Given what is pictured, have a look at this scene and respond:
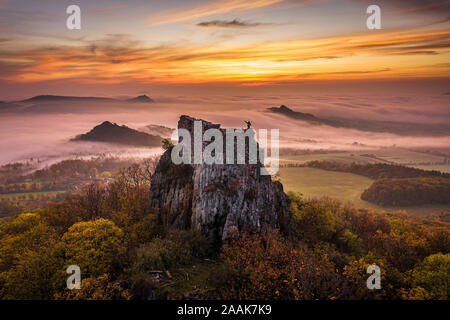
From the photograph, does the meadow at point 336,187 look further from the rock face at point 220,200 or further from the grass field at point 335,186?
the rock face at point 220,200

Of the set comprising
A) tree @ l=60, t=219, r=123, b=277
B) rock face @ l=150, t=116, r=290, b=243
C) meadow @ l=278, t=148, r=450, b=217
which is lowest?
meadow @ l=278, t=148, r=450, b=217

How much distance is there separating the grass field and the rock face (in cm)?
9127

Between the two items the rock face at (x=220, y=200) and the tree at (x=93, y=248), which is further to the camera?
the rock face at (x=220, y=200)

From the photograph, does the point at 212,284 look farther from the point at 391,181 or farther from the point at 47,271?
the point at 391,181

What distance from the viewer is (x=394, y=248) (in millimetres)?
30656

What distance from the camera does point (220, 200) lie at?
2614 centimetres

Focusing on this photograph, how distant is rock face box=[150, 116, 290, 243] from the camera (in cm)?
2581

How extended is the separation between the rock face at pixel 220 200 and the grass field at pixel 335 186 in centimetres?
9127

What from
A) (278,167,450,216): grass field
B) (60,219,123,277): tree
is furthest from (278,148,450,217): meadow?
(60,219,123,277): tree

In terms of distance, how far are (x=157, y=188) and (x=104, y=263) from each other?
1263cm

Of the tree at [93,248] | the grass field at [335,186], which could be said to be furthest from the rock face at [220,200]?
the grass field at [335,186]

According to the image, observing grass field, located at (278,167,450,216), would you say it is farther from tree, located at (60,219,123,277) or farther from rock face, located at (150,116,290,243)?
tree, located at (60,219,123,277)

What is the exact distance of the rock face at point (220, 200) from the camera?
2581 centimetres
